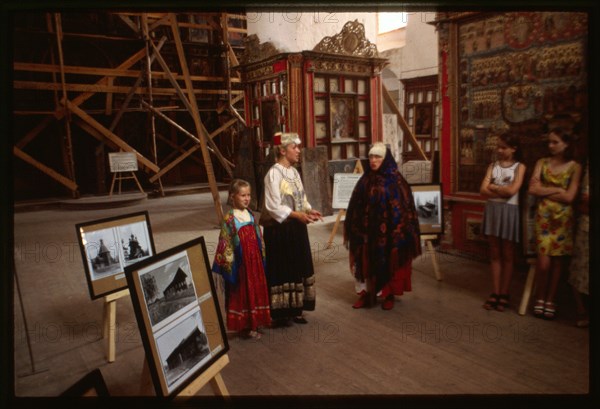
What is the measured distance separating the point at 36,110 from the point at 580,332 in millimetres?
13154

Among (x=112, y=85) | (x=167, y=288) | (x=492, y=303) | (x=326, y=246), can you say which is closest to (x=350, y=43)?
(x=326, y=246)

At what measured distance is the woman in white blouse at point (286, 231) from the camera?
3631 millimetres

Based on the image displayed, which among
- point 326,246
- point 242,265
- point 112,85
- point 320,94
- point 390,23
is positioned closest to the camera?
point 242,265

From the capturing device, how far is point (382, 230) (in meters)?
4.07

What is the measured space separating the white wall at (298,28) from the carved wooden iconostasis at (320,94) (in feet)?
0.75

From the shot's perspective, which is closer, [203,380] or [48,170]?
[203,380]

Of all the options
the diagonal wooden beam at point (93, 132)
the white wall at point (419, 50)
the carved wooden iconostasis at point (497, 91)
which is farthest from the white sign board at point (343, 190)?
the diagonal wooden beam at point (93, 132)

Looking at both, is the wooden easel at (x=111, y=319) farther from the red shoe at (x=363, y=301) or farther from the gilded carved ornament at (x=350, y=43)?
the gilded carved ornament at (x=350, y=43)

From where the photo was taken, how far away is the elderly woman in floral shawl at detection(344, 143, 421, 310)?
13.3ft

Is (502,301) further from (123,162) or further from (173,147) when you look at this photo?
(173,147)

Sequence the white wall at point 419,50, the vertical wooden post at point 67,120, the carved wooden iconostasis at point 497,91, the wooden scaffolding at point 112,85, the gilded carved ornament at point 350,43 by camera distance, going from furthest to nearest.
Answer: the white wall at point 419,50, the wooden scaffolding at point 112,85, the vertical wooden post at point 67,120, the gilded carved ornament at point 350,43, the carved wooden iconostasis at point 497,91

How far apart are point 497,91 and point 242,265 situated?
376cm

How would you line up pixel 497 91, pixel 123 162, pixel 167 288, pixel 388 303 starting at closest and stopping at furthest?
pixel 167 288 < pixel 388 303 < pixel 497 91 < pixel 123 162

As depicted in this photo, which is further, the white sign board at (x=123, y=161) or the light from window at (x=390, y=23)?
the light from window at (x=390, y=23)
